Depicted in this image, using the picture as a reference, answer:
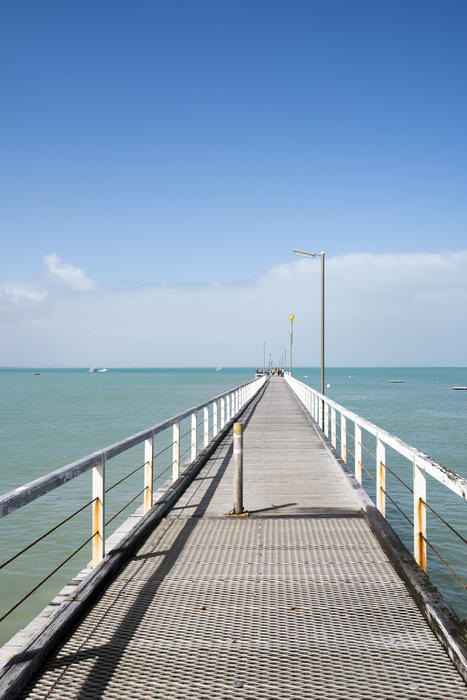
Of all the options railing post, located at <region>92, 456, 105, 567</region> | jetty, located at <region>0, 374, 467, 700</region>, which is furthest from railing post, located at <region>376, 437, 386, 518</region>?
railing post, located at <region>92, 456, 105, 567</region>

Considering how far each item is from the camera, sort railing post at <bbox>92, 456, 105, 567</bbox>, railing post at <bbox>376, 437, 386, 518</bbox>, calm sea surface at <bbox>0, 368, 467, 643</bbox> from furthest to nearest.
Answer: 1. calm sea surface at <bbox>0, 368, 467, 643</bbox>
2. railing post at <bbox>376, 437, 386, 518</bbox>
3. railing post at <bbox>92, 456, 105, 567</bbox>

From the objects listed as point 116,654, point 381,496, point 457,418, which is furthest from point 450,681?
point 457,418

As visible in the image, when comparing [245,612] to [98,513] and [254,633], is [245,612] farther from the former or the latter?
[98,513]

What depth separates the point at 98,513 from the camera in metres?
4.47

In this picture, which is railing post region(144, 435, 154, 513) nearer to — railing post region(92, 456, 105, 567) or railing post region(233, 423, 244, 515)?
railing post region(233, 423, 244, 515)

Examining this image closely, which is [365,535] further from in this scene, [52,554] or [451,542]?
[52,554]

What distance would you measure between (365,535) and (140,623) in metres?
2.90

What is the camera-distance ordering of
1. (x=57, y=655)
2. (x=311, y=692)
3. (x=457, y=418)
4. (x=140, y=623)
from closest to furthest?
(x=311, y=692) < (x=57, y=655) < (x=140, y=623) < (x=457, y=418)

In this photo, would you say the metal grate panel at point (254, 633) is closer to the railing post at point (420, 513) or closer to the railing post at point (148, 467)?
the railing post at point (420, 513)

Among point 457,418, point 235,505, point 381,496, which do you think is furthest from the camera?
point 457,418

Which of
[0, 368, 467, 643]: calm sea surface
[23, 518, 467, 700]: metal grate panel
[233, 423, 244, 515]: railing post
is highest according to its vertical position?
[233, 423, 244, 515]: railing post

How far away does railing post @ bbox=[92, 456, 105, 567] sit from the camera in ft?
14.8

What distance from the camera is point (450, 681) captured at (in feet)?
9.59

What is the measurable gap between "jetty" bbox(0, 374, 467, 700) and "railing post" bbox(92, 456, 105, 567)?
13mm
